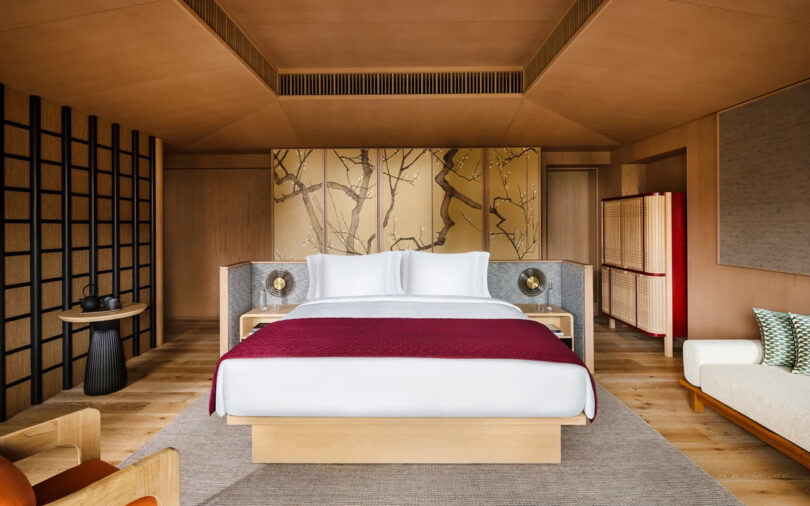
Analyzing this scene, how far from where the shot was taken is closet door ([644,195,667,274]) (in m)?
4.41

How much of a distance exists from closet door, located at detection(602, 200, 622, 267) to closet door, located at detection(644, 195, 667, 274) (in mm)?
582

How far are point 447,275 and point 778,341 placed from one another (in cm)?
215

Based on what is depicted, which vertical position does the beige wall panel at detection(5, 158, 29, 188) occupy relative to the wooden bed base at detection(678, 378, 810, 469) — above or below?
above

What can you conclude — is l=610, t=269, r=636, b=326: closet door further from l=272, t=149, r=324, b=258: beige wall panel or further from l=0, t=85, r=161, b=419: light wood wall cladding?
l=0, t=85, r=161, b=419: light wood wall cladding

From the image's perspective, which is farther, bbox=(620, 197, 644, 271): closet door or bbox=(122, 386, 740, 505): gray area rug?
bbox=(620, 197, 644, 271): closet door

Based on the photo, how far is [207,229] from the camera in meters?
6.12

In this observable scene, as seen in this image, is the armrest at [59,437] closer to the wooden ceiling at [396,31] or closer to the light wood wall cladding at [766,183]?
the wooden ceiling at [396,31]

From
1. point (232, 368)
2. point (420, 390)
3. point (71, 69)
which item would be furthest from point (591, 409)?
point (71, 69)

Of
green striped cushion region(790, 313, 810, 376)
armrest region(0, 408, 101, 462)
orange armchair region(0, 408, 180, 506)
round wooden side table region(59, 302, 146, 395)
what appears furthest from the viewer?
round wooden side table region(59, 302, 146, 395)

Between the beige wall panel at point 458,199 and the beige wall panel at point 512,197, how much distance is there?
14 cm

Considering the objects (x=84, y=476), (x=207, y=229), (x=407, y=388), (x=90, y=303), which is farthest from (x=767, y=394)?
(x=207, y=229)

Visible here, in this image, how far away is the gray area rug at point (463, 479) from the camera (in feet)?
6.38

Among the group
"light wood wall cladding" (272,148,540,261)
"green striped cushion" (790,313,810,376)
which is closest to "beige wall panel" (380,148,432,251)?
"light wood wall cladding" (272,148,540,261)

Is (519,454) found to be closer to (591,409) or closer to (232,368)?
(591,409)
